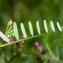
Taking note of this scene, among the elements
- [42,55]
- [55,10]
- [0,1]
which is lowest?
[42,55]

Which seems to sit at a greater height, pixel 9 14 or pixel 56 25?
pixel 9 14

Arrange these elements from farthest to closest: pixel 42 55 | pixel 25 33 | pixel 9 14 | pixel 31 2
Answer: pixel 31 2 → pixel 9 14 → pixel 42 55 → pixel 25 33

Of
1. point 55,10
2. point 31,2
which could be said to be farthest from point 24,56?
point 31,2

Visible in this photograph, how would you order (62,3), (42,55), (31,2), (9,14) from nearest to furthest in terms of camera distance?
(42,55), (62,3), (9,14), (31,2)

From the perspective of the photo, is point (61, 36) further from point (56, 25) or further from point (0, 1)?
point (0, 1)

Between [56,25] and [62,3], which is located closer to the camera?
[56,25]

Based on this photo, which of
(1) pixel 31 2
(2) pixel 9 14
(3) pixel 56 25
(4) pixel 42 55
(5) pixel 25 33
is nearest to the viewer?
(5) pixel 25 33

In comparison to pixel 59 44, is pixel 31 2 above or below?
above

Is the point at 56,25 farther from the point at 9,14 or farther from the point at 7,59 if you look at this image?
the point at 9,14

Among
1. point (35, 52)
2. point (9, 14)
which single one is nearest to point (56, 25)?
point (35, 52)
